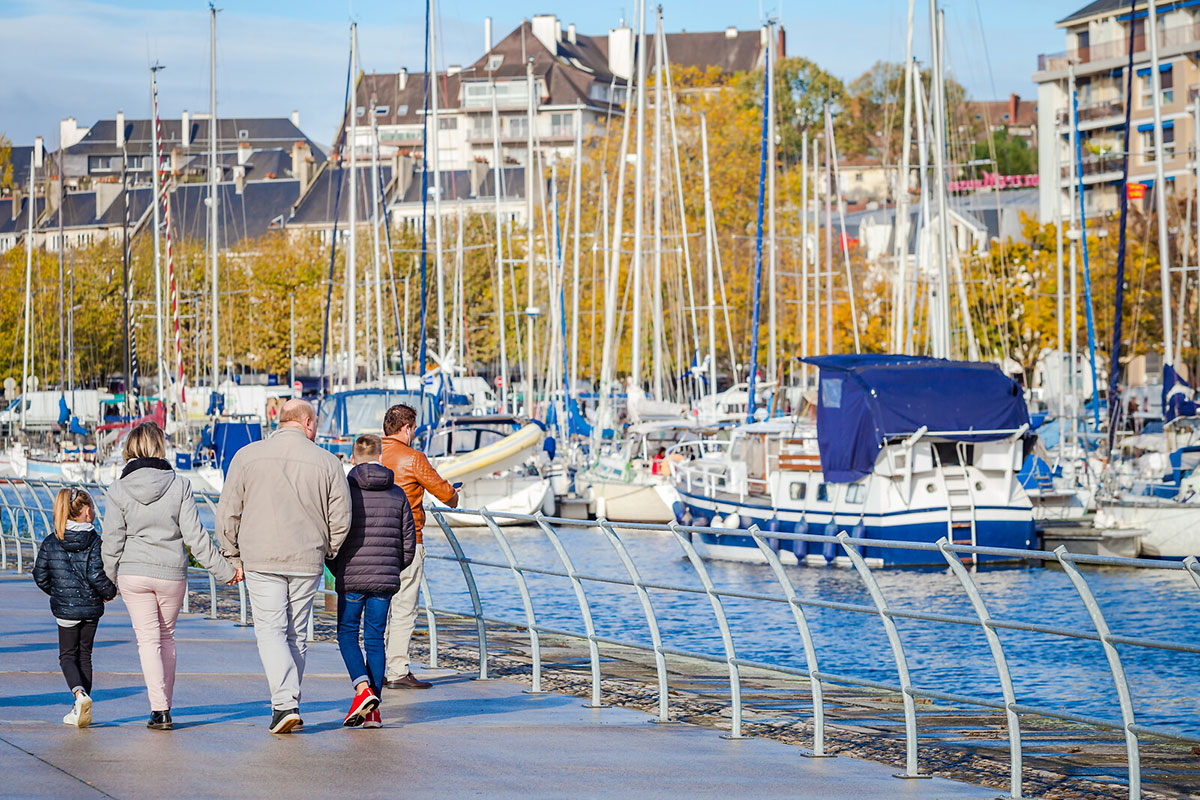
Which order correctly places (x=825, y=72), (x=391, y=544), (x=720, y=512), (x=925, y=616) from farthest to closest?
(x=825, y=72), (x=720, y=512), (x=391, y=544), (x=925, y=616)

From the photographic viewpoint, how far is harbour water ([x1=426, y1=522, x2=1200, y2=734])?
2098cm

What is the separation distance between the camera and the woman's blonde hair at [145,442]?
10258mm

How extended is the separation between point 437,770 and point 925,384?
25.9m

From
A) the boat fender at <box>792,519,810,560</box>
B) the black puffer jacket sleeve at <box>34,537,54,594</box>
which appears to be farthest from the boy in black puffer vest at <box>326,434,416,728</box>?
the boat fender at <box>792,519,810,560</box>

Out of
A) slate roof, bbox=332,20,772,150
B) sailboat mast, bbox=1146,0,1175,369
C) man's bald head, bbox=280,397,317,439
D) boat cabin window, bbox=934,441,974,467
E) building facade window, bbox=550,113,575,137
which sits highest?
slate roof, bbox=332,20,772,150

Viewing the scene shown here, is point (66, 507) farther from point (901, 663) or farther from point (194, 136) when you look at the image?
point (194, 136)

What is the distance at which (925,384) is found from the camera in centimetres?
3428

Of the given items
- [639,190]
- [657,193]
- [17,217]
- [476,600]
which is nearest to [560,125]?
[17,217]

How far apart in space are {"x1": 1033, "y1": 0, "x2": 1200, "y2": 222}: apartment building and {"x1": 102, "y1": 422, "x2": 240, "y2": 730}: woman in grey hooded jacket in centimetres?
7968

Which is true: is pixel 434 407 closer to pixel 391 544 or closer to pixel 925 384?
pixel 925 384

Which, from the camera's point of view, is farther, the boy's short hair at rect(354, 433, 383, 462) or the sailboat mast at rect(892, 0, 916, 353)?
the sailboat mast at rect(892, 0, 916, 353)

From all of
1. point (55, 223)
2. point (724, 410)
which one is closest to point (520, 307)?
point (724, 410)

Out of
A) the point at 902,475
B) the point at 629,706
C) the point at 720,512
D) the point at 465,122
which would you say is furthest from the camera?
the point at 465,122

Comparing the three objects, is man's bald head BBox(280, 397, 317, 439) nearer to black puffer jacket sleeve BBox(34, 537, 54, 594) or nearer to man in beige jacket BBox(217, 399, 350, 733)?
man in beige jacket BBox(217, 399, 350, 733)
